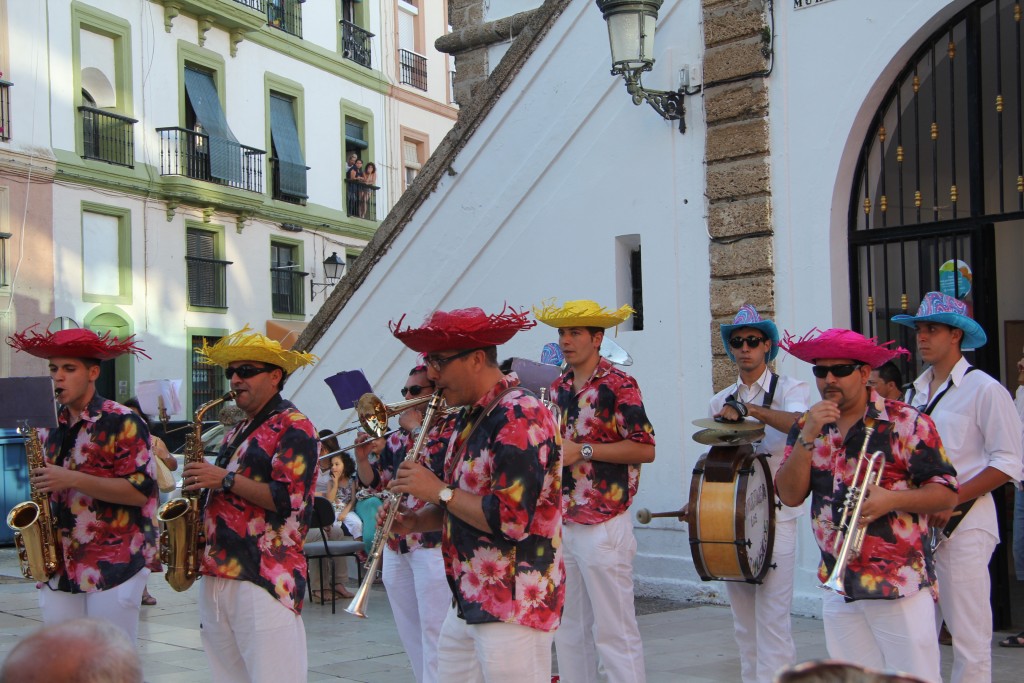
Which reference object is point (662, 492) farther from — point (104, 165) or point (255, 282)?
point (255, 282)

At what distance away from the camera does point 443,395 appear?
4.80 metres

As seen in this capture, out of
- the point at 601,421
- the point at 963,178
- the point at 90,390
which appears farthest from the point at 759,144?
the point at 90,390

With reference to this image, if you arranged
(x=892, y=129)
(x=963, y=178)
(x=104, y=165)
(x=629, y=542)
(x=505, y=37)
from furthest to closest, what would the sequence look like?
(x=104, y=165)
(x=505, y=37)
(x=963, y=178)
(x=892, y=129)
(x=629, y=542)

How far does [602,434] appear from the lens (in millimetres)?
6625

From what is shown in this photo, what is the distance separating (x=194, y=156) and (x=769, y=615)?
2234cm

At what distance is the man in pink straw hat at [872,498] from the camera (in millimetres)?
5020

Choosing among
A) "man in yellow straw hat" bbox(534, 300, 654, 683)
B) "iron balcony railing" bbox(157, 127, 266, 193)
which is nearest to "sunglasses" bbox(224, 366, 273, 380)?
"man in yellow straw hat" bbox(534, 300, 654, 683)

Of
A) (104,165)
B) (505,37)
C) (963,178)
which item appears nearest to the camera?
(963,178)

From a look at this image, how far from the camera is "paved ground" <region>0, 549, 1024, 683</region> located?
7.82m

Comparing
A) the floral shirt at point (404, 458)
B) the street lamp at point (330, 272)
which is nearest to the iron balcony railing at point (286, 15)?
the street lamp at point (330, 272)

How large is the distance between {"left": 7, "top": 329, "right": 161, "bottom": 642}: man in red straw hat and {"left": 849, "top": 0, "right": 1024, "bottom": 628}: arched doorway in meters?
5.40

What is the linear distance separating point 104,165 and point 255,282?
4.86 m

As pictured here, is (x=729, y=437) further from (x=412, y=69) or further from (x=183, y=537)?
(x=412, y=69)

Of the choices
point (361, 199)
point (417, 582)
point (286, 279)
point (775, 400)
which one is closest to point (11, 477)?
point (417, 582)
